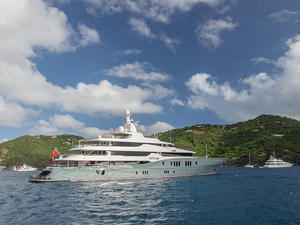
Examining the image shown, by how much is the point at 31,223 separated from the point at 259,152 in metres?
101

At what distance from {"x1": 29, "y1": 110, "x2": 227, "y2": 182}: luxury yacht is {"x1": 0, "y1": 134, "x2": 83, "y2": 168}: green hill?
299ft

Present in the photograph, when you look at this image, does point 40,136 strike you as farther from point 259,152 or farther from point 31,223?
point 31,223

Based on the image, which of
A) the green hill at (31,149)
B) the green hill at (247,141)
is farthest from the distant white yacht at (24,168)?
the green hill at (247,141)

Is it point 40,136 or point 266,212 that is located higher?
point 40,136

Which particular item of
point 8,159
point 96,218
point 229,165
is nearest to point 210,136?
point 229,165

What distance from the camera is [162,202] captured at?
62.0ft

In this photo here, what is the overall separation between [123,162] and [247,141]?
3657 inches

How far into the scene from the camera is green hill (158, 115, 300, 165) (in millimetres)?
96500

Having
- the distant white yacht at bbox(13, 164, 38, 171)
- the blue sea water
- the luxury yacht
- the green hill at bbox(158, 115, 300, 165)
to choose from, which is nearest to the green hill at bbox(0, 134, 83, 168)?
the distant white yacht at bbox(13, 164, 38, 171)

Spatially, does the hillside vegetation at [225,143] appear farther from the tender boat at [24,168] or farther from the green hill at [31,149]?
the tender boat at [24,168]

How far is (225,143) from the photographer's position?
117m

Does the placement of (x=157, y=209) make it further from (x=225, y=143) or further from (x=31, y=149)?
(x=31, y=149)

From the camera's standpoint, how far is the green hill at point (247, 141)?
96500 millimetres

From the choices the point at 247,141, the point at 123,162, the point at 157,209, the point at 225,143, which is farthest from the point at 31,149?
the point at 157,209
